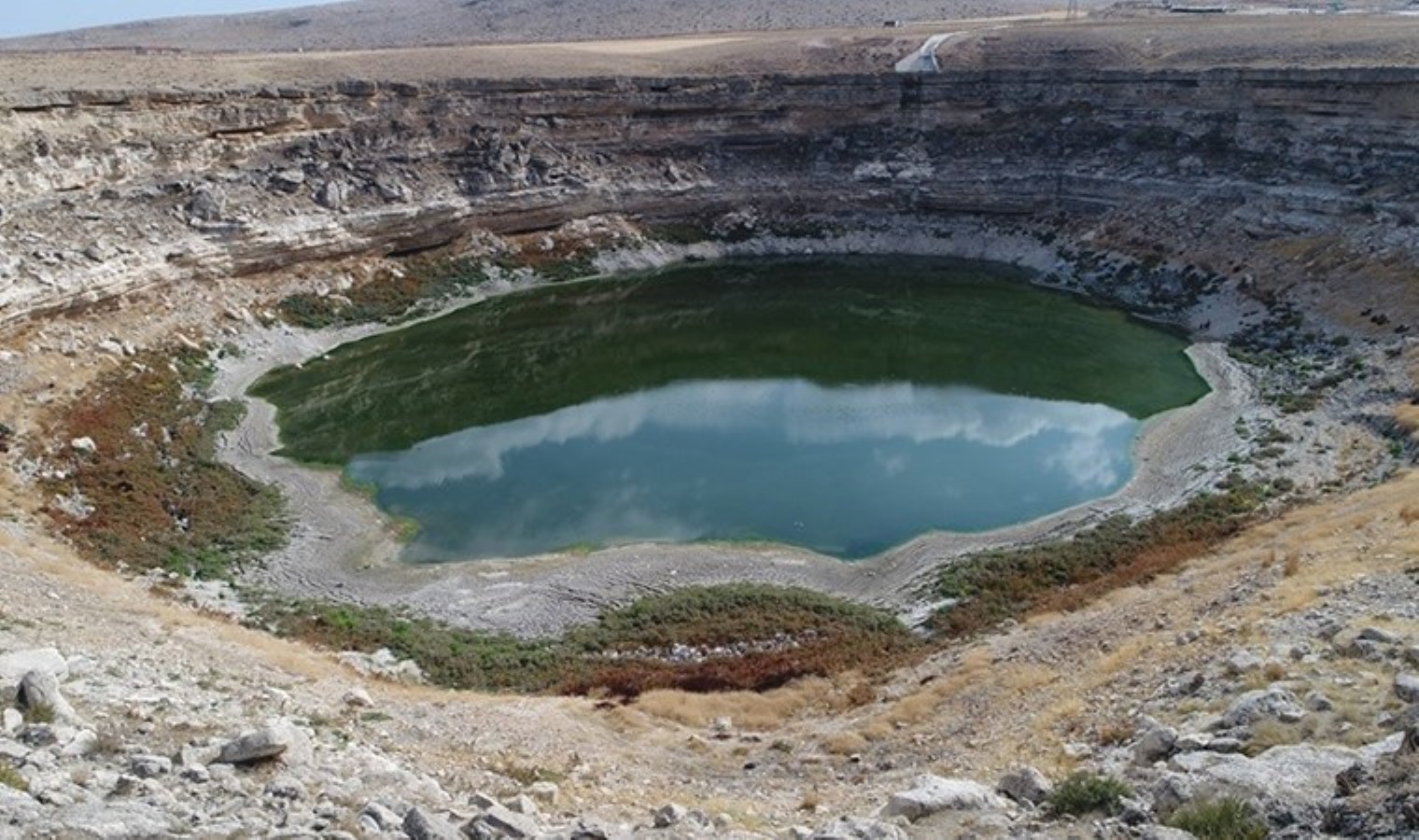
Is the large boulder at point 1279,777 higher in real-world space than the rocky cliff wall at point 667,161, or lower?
lower

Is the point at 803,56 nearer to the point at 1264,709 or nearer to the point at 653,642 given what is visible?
the point at 653,642

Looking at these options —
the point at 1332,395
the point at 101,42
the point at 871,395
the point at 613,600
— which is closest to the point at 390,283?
the point at 871,395

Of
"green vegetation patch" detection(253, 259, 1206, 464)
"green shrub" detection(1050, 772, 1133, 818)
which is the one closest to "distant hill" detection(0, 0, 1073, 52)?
"green vegetation patch" detection(253, 259, 1206, 464)

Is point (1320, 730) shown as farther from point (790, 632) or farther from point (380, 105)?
point (380, 105)

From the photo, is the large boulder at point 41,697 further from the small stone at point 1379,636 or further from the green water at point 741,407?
the small stone at point 1379,636

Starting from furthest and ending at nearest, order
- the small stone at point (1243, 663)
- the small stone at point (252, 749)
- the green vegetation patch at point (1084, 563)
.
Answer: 1. the green vegetation patch at point (1084, 563)
2. the small stone at point (1243, 663)
3. the small stone at point (252, 749)

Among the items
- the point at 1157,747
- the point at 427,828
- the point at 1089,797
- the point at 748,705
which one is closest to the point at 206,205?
the point at 748,705

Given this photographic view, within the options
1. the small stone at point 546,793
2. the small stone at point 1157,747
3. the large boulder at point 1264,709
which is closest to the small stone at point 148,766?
the small stone at point 546,793
